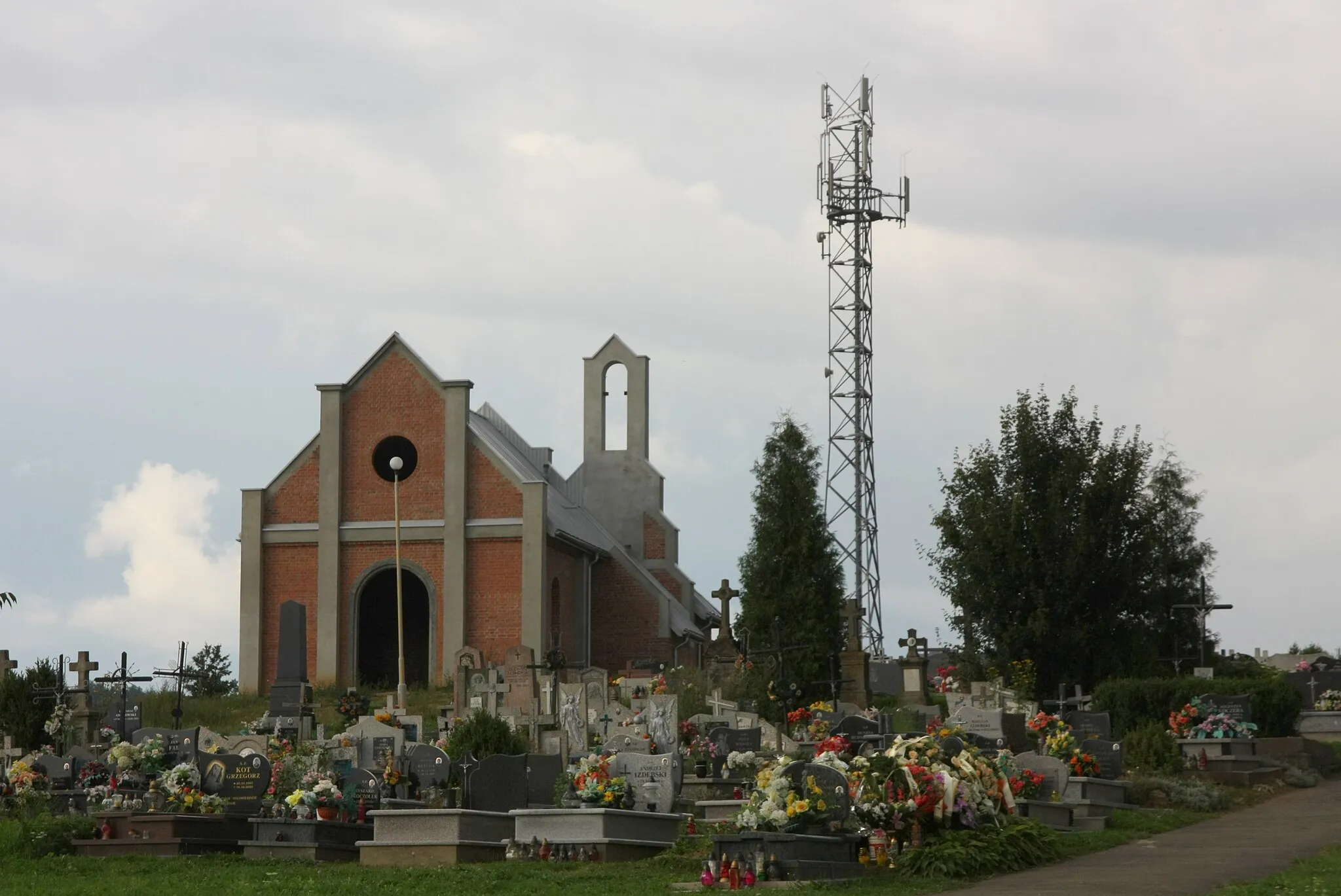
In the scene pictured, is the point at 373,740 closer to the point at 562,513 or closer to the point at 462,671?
the point at 462,671

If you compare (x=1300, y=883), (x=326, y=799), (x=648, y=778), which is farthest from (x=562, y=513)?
(x=1300, y=883)

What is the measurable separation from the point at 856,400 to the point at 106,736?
23.4 meters

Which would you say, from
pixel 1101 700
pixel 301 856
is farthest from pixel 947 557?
pixel 301 856

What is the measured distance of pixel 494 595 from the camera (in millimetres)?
42844

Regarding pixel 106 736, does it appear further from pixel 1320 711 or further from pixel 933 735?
Result: pixel 1320 711

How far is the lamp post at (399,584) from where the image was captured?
35188 mm

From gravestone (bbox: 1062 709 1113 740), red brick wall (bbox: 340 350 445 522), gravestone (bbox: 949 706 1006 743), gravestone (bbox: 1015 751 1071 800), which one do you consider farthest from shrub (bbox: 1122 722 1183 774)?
red brick wall (bbox: 340 350 445 522)

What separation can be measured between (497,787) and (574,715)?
25.8ft

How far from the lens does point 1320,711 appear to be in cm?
3222

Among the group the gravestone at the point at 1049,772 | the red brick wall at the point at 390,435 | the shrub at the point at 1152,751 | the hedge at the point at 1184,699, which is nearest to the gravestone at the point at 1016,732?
the shrub at the point at 1152,751

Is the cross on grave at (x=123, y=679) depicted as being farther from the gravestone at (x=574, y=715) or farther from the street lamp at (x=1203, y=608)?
the street lamp at (x=1203, y=608)

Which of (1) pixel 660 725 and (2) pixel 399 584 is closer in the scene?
(1) pixel 660 725

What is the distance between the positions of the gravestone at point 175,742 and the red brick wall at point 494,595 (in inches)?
681

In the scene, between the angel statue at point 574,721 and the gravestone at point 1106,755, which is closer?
the gravestone at point 1106,755
